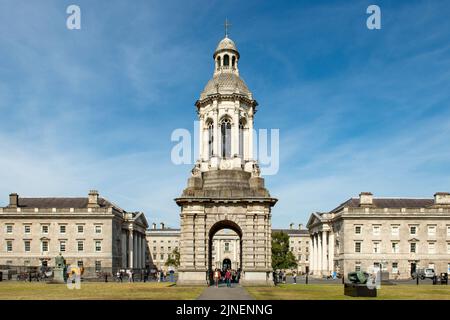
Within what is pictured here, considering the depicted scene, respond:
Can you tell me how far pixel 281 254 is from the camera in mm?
102375

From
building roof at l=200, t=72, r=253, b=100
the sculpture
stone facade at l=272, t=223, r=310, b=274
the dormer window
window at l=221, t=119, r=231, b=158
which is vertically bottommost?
stone facade at l=272, t=223, r=310, b=274

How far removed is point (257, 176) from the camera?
43.2 meters

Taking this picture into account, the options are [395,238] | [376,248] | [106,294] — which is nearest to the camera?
[106,294]

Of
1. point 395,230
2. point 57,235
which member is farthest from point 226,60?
point 57,235

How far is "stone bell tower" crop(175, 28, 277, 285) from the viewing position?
137 ft

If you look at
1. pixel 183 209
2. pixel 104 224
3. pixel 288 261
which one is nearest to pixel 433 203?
pixel 288 261

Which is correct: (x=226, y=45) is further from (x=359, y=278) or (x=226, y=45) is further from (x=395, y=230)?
(x=395, y=230)

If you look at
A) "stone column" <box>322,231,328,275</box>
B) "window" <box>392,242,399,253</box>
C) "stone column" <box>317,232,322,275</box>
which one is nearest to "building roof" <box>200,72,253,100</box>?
"window" <box>392,242,399,253</box>

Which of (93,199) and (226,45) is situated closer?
(226,45)

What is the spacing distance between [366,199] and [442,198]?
41.2 ft

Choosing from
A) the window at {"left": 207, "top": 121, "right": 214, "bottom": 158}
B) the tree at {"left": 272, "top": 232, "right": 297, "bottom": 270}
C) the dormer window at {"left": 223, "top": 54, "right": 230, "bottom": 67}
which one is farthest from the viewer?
the tree at {"left": 272, "top": 232, "right": 297, "bottom": 270}

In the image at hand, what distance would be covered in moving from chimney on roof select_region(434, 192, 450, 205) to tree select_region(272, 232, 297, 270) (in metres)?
28.6

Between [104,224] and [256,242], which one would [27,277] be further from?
[256,242]

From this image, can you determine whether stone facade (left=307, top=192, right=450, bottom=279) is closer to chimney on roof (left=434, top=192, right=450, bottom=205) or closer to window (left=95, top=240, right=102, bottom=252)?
chimney on roof (left=434, top=192, right=450, bottom=205)
